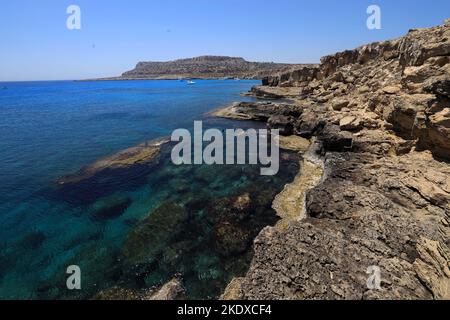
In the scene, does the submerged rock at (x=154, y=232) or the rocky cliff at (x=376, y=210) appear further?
the submerged rock at (x=154, y=232)

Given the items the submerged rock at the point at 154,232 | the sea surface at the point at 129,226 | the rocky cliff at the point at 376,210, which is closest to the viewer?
the rocky cliff at the point at 376,210

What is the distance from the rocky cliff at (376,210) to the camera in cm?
835

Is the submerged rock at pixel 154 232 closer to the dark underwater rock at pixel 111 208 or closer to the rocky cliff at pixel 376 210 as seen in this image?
the dark underwater rock at pixel 111 208

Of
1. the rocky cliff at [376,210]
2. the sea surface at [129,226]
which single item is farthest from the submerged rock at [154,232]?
the rocky cliff at [376,210]

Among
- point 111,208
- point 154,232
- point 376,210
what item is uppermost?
point 376,210

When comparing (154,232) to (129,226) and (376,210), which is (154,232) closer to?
(129,226)

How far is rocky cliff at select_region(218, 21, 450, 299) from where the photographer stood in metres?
8.35

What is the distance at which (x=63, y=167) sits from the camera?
25.3 metres

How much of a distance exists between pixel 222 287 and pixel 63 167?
21.6 metres

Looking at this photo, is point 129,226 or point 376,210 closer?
point 376,210

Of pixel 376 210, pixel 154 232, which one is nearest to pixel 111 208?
pixel 154 232

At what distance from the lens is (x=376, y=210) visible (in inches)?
467
